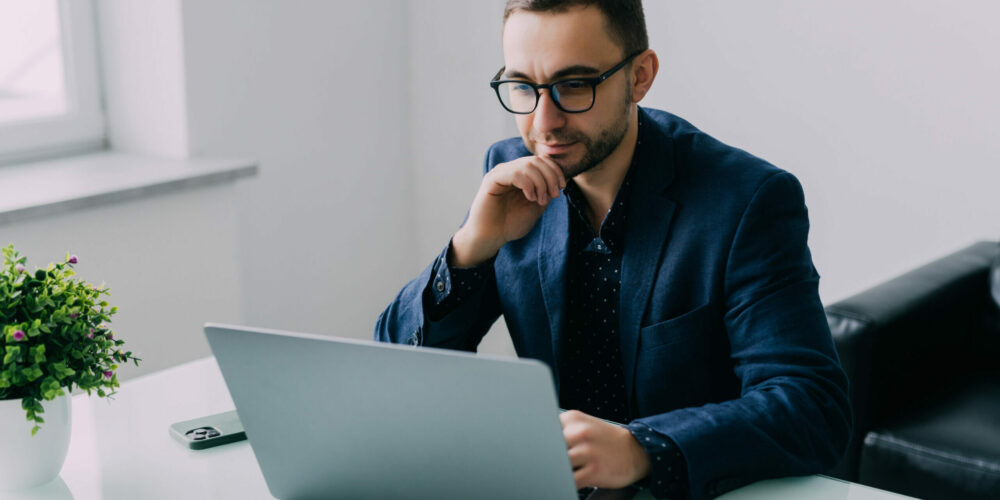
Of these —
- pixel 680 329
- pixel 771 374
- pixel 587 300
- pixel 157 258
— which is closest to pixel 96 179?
pixel 157 258

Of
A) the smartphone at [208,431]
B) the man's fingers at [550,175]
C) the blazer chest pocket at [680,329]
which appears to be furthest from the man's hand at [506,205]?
the smartphone at [208,431]

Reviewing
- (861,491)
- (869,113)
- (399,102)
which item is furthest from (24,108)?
(861,491)

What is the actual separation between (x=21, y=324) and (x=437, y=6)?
2316mm

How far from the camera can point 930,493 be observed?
2217mm

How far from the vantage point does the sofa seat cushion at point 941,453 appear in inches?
85.4

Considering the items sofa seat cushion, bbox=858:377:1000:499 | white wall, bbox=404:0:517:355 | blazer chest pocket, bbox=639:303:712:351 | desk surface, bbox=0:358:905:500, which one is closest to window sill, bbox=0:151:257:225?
white wall, bbox=404:0:517:355

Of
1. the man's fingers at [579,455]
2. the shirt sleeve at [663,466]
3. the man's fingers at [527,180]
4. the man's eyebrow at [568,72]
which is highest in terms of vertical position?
the man's eyebrow at [568,72]

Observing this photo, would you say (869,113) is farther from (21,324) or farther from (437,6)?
(21,324)

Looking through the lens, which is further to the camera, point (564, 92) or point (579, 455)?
point (564, 92)

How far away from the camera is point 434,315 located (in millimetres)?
1618

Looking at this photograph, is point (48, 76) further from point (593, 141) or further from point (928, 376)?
point (928, 376)

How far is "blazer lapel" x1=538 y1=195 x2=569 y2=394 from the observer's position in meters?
1.62

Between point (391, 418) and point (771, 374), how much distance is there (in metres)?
0.53

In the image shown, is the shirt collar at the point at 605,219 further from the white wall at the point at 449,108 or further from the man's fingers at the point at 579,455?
the white wall at the point at 449,108
